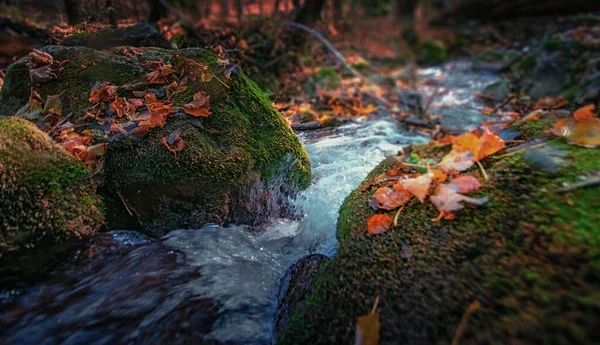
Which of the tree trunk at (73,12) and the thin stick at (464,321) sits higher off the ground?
the tree trunk at (73,12)

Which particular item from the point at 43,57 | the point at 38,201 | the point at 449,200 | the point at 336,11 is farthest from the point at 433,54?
the point at 38,201

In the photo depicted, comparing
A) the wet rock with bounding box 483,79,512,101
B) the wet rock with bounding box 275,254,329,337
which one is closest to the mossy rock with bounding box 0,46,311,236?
the wet rock with bounding box 275,254,329,337

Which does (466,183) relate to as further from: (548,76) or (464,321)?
(548,76)

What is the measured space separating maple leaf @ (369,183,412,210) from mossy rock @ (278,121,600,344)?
0.07 meters

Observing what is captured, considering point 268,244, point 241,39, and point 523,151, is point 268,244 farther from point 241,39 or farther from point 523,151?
point 241,39

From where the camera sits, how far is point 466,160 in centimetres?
180

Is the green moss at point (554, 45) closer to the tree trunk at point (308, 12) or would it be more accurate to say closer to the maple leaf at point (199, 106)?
the tree trunk at point (308, 12)

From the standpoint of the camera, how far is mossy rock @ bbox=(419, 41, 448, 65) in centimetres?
1059

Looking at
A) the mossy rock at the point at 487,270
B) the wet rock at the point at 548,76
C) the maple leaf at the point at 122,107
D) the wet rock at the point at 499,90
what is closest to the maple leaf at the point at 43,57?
the maple leaf at the point at 122,107

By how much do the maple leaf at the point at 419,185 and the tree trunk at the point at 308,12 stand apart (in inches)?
254

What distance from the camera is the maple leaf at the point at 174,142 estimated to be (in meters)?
1.97

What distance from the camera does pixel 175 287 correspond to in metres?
1.82

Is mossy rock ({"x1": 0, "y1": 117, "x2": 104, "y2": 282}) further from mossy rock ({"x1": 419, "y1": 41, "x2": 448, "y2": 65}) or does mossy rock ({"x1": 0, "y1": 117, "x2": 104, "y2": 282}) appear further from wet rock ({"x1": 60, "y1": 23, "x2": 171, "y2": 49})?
mossy rock ({"x1": 419, "y1": 41, "x2": 448, "y2": 65})

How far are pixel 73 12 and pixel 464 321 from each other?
551cm
